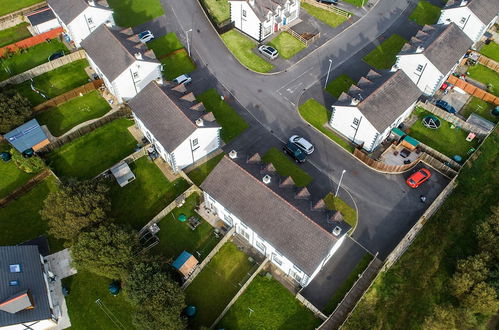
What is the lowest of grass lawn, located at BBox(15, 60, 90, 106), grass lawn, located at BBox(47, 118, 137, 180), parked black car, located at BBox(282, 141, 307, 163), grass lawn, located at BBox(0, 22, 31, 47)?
parked black car, located at BBox(282, 141, 307, 163)

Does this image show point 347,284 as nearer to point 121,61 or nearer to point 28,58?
point 121,61

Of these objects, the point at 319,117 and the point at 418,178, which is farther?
the point at 319,117

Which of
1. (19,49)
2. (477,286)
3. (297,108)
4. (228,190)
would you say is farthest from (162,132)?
(477,286)

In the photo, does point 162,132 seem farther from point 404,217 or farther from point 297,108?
point 404,217

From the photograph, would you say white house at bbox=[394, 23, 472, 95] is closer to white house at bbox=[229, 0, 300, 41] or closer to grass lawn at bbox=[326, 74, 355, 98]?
grass lawn at bbox=[326, 74, 355, 98]

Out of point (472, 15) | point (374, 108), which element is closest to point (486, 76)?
point (472, 15)

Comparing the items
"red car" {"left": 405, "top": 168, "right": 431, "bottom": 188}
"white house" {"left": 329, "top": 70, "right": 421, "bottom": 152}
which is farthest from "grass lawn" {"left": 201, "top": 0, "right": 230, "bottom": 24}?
"red car" {"left": 405, "top": 168, "right": 431, "bottom": 188}
